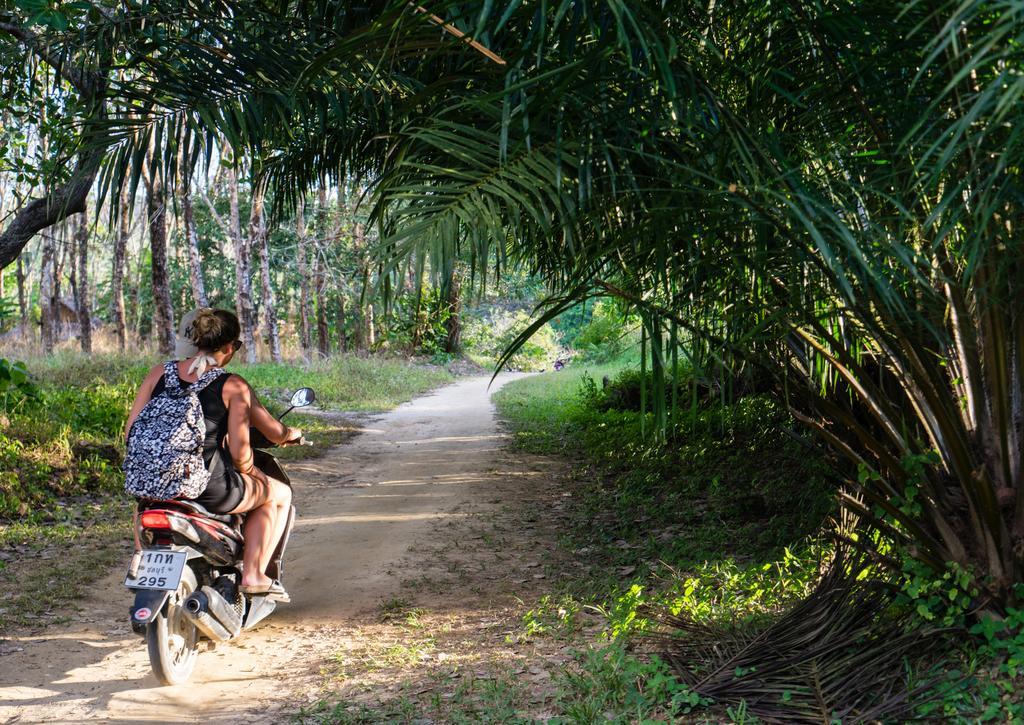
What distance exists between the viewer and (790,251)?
338cm

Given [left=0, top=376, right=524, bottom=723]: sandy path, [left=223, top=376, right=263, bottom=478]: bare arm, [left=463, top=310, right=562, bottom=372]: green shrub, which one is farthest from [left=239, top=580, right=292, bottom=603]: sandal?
[left=463, top=310, right=562, bottom=372]: green shrub

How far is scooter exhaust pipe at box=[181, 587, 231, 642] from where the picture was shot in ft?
13.7

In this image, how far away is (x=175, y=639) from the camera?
164 inches

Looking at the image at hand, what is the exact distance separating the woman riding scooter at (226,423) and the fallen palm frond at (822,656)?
2.09 m

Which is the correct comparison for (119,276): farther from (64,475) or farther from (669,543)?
(669,543)

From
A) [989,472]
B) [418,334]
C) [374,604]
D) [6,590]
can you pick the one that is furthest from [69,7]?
[418,334]

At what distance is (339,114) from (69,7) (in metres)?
2.11

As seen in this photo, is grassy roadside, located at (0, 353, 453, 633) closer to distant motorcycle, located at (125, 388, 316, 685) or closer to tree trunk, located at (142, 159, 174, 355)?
distant motorcycle, located at (125, 388, 316, 685)

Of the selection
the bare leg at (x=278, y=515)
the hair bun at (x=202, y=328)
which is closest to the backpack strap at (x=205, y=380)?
the hair bun at (x=202, y=328)

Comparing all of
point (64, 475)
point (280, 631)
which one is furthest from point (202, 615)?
point (64, 475)

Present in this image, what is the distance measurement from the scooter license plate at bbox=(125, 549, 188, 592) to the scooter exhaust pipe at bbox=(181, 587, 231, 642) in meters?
0.24

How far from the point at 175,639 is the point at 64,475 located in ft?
15.7

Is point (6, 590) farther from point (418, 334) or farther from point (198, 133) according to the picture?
point (418, 334)

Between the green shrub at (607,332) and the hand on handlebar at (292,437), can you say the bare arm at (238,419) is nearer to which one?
the hand on handlebar at (292,437)
